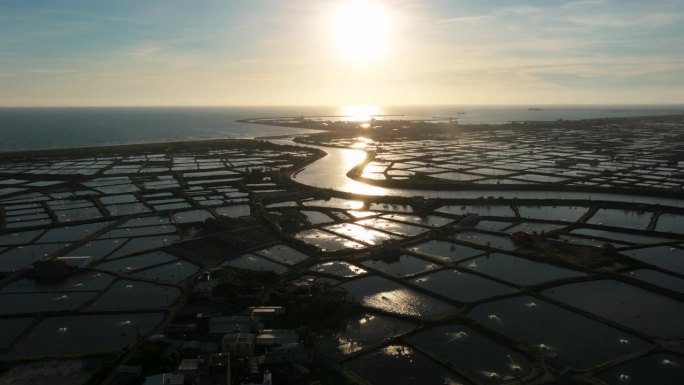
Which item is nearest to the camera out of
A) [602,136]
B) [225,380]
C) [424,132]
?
[225,380]

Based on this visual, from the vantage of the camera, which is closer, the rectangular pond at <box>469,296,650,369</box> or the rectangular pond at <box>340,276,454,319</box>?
the rectangular pond at <box>469,296,650,369</box>

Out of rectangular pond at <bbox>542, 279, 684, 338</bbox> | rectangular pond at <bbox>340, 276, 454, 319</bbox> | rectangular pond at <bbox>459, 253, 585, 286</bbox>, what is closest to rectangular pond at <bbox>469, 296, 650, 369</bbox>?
rectangular pond at <bbox>542, 279, 684, 338</bbox>

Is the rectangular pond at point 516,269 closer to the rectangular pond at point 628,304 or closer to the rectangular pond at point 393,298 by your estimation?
the rectangular pond at point 628,304

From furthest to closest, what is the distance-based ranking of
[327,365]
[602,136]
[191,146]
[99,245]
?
[602,136] < [191,146] < [99,245] < [327,365]

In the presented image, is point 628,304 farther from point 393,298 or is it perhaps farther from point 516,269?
point 393,298

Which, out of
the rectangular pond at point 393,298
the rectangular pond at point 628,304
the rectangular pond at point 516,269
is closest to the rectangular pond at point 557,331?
the rectangular pond at point 628,304

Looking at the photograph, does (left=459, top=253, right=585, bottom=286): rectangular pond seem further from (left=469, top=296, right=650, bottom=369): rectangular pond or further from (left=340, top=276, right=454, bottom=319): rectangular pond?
(left=340, top=276, right=454, bottom=319): rectangular pond

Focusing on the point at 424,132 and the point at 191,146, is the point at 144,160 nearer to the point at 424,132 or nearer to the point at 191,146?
the point at 191,146

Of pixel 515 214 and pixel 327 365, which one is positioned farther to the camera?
pixel 515 214

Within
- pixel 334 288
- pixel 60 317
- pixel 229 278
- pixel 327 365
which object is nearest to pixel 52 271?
pixel 60 317

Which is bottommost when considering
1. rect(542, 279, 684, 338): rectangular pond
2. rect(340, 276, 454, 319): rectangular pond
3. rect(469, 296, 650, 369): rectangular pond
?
rect(340, 276, 454, 319): rectangular pond

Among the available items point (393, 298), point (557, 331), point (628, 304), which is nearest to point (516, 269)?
point (628, 304)
